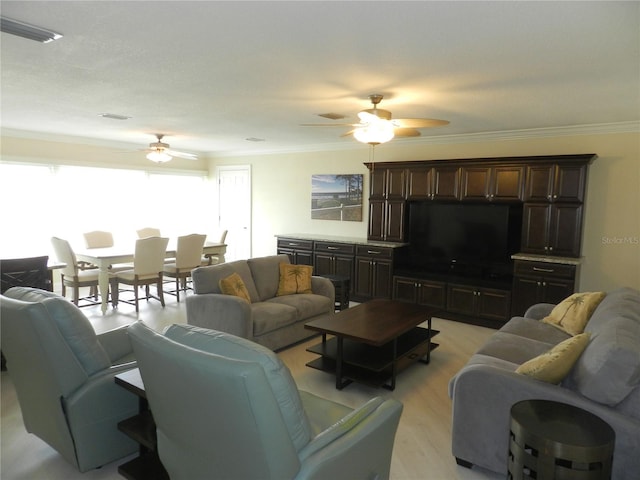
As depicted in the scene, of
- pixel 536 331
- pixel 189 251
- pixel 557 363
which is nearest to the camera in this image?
pixel 557 363

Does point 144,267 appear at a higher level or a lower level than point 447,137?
lower

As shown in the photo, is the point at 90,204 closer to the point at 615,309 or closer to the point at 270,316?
the point at 270,316

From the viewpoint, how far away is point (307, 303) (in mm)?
4574

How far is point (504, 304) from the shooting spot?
16.7 ft

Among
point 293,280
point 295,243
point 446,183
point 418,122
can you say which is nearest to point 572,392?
point 418,122

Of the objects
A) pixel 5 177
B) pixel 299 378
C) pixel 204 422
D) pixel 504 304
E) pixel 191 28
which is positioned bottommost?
pixel 299 378

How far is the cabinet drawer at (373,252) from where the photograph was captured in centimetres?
595

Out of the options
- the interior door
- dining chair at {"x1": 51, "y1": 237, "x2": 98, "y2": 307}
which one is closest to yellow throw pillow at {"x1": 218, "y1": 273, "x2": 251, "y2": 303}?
dining chair at {"x1": 51, "y1": 237, "x2": 98, "y2": 307}

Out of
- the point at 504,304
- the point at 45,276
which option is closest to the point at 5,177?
the point at 45,276

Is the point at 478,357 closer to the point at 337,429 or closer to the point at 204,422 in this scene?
the point at 337,429

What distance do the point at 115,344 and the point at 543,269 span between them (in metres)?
4.39

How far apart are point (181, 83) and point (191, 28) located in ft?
3.92

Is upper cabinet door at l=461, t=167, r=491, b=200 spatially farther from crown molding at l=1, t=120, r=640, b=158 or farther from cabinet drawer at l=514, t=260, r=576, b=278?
cabinet drawer at l=514, t=260, r=576, b=278

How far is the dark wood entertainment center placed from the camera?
4.86 metres
